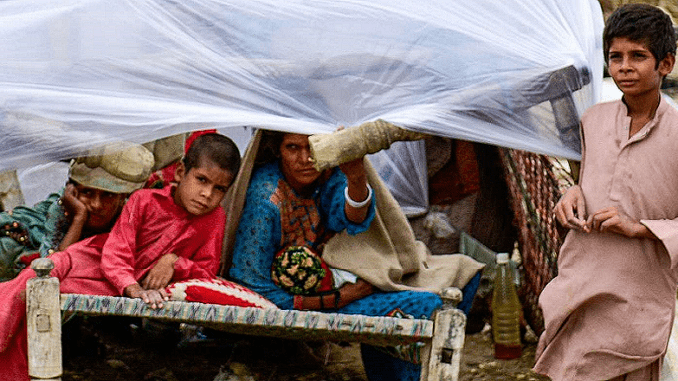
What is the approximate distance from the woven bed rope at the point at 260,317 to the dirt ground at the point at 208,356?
3.97ft

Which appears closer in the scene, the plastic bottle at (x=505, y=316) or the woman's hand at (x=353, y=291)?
the woman's hand at (x=353, y=291)

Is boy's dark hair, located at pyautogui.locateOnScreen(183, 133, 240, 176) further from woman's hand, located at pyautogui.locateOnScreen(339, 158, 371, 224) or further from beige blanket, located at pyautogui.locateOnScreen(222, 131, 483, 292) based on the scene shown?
woman's hand, located at pyautogui.locateOnScreen(339, 158, 371, 224)

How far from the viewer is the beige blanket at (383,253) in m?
4.66

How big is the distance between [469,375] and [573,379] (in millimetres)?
1754

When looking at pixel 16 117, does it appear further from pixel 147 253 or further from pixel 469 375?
pixel 469 375

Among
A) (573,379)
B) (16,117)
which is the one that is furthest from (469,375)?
(16,117)

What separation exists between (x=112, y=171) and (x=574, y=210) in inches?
71.8

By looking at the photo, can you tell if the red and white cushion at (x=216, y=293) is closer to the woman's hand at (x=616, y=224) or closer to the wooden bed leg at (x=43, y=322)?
the wooden bed leg at (x=43, y=322)

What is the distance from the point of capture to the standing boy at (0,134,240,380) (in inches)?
167

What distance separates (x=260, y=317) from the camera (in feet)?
13.2

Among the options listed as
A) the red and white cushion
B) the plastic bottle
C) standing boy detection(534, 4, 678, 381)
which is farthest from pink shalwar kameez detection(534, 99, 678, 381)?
the plastic bottle

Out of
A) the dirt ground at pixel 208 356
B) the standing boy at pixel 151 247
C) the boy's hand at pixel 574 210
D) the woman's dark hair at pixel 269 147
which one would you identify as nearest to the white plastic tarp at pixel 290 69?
the boy's hand at pixel 574 210

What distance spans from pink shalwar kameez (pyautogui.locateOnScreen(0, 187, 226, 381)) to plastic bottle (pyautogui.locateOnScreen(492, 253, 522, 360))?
1.69m

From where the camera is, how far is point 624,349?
362 centimetres
